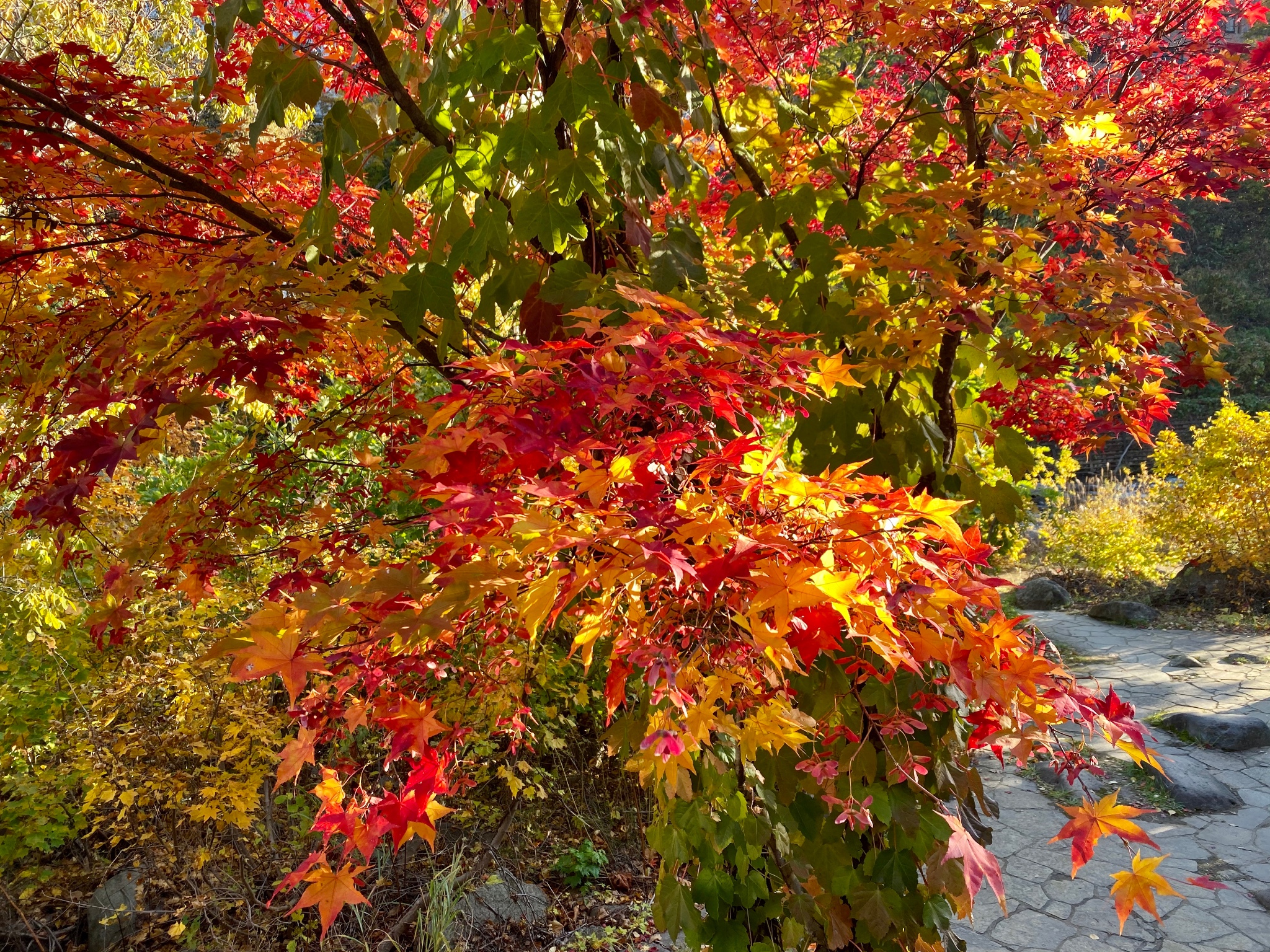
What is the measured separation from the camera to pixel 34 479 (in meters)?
1.89

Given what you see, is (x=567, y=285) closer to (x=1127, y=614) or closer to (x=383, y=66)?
(x=383, y=66)

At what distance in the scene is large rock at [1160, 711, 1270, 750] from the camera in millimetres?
4789

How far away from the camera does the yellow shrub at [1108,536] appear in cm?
860

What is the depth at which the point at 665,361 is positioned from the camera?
1049 mm

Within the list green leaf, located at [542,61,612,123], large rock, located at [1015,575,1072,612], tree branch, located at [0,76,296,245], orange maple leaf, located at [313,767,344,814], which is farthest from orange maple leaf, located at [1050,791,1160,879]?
large rock, located at [1015,575,1072,612]

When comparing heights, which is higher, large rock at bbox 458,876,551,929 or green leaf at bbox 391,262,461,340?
green leaf at bbox 391,262,461,340

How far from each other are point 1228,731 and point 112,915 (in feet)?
20.4

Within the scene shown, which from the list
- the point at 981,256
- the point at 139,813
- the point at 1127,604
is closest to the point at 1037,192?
the point at 981,256

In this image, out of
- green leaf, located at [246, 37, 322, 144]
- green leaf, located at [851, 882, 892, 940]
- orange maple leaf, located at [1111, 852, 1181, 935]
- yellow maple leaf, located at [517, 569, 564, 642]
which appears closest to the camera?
yellow maple leaf, located at [517, 569, 564, 642]

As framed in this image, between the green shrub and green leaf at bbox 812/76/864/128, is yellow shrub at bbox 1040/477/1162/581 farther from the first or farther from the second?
green leaf at bbox 812/76/864/128

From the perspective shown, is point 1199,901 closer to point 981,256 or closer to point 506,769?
point 506,769

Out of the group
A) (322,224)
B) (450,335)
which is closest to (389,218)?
(322,224)

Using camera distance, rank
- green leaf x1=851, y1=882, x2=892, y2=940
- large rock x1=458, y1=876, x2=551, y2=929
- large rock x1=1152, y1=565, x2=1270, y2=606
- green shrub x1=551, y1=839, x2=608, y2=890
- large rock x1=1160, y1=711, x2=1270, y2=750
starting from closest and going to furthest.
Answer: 1. green leaf x1=851, y1=882, x2=892, y2=940
2. large rock x1=458, y1=876, x2=551, y2=929
3. green shrub x1=551, y1=839, x2=608, y2=890
4. large rock x1=1160, y1=711, x2=1270, y2=750
5. large rock x1=1152, y1=565, x2=1270, y2=606

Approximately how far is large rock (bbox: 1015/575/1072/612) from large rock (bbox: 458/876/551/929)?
722 cm
